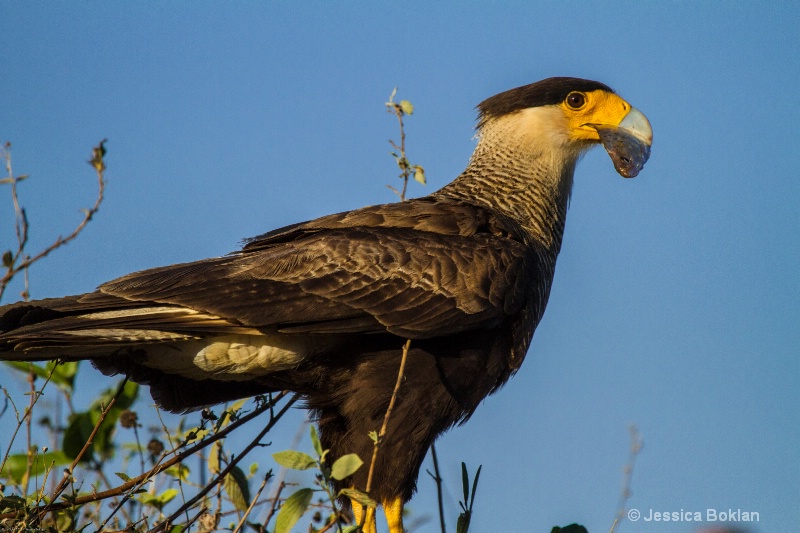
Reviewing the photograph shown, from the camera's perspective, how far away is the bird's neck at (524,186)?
523 cm

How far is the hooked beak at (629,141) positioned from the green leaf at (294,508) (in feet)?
10.3

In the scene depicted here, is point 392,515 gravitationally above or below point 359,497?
above

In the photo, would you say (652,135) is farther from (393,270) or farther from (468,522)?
(468,522)

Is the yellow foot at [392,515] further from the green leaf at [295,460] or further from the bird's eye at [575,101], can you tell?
the bird's eye at [575,101]

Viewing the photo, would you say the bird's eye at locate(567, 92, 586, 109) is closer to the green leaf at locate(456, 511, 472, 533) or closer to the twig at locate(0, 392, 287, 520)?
the twig at locate(0, 392, 287, 520)

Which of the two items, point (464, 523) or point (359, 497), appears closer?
point (359, 497)

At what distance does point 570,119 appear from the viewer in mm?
5594

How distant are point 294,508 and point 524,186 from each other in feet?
9.37

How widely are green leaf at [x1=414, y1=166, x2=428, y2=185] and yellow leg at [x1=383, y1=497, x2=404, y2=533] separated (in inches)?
60.1

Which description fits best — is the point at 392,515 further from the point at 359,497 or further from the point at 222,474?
the point at 359,497

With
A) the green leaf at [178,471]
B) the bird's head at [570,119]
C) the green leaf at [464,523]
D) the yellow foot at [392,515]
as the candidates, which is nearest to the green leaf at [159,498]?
the green leaf at [178,471]

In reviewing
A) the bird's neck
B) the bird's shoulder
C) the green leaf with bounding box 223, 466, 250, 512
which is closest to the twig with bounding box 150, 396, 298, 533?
the green leaf with bounding box 223, 466, 250, 512

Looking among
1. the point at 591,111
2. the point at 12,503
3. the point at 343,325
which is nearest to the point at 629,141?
the point at 591,111

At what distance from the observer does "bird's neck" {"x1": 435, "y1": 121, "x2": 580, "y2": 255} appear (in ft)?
17.2
